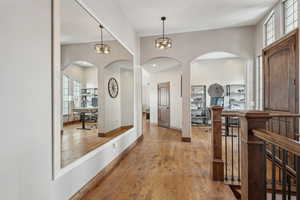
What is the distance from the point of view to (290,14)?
3062mm

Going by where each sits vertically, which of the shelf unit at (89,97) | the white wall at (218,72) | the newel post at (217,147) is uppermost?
the white wall at (218,72)

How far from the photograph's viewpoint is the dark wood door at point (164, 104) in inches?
290

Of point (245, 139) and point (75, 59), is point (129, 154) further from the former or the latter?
point (245, 139)

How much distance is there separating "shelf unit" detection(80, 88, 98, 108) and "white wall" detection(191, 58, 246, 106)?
20.4 ft

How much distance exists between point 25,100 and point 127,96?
9.24ft

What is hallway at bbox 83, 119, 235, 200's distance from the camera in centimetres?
212

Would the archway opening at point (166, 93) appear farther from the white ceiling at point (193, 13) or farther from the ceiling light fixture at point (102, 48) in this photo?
the ceiling light fixture at point (102, 48)

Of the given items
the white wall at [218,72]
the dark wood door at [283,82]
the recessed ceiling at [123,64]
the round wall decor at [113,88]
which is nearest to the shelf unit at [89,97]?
the round wall decor at [113,88]

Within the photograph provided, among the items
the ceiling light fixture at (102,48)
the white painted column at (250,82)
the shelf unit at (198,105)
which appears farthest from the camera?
the shelf unit at (198,105)

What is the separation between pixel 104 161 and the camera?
8.79 feet

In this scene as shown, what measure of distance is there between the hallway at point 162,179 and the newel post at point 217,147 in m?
0.15

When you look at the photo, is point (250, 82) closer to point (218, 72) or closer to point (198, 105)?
point (218, 72)

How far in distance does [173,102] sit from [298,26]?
4825 mm

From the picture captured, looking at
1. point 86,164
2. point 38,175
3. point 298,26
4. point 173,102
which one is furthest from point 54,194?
point 173,102
